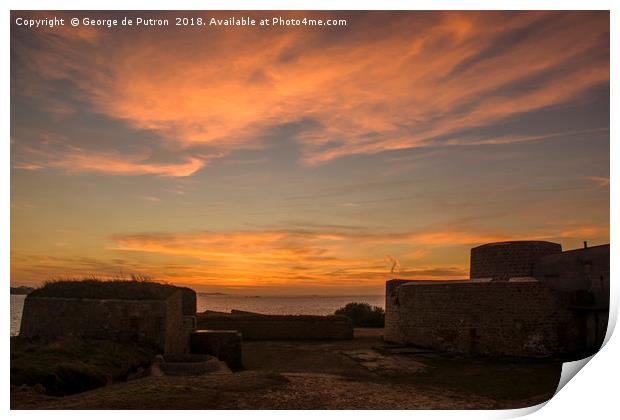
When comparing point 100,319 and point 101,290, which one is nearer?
point 100,319

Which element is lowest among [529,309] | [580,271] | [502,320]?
[502,320]

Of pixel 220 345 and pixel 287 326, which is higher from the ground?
pixel 287 326

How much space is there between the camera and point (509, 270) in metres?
21.9

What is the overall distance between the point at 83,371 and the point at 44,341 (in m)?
2.39

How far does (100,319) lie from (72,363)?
3.38 metres

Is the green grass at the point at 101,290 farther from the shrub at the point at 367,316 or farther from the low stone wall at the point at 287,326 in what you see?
the shrub at the point at 367,316

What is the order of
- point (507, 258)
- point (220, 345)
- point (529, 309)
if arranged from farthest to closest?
1. point (507, 258)
2. point (529, 309)
3. point (220, 345)

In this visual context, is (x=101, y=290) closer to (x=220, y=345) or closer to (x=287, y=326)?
(x=220, y=345)

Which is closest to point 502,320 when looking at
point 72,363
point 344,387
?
point 344,387

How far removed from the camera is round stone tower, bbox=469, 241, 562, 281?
70.1ft

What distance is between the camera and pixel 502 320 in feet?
61.5

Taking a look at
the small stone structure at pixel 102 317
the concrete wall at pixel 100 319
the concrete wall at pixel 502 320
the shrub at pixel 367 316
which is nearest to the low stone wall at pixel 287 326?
the concrete wall at pixel 502 320
